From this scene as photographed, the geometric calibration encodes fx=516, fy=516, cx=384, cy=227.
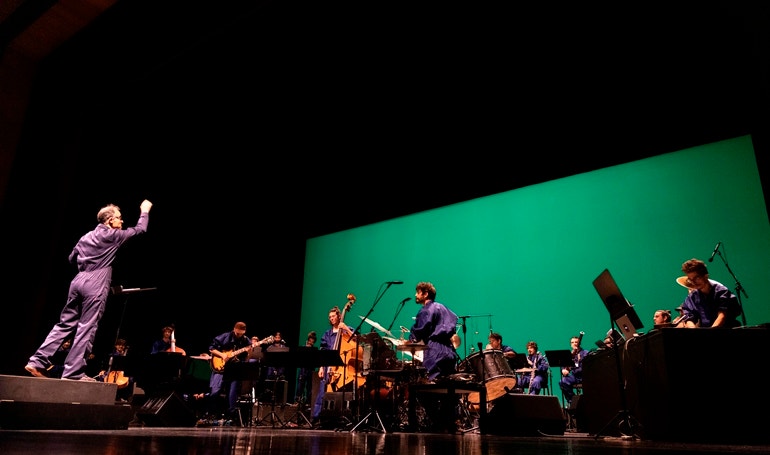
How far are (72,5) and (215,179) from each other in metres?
4.86

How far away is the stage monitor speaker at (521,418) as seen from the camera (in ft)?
17.2

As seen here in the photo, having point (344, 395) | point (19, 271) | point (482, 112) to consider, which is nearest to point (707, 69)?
point (482, 112)

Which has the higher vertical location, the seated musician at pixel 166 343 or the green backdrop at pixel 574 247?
the green backdrop at pixel 574 247

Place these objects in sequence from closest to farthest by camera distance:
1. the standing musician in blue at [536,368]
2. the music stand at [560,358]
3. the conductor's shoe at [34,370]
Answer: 1. the conductor's shoe at [34,370]
2. the music stand at [560,358]
3. the standing musician in blue at [536,368]

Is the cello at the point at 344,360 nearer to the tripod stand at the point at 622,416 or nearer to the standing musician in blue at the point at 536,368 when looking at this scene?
the standing musician in blue at the point at 536,368

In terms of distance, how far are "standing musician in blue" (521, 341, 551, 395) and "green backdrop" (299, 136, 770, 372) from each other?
250 mm

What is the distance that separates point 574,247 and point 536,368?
6.79 ft

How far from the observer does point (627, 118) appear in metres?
7.45

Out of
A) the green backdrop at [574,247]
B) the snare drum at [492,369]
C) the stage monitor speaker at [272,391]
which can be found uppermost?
→ the green backdrop at [574,247]

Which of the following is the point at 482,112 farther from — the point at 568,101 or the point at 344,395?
the point at 344,395

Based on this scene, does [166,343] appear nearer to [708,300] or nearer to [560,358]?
[560,358]

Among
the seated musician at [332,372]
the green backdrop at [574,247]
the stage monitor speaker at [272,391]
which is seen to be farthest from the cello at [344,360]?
the green backdrop at [574,247]

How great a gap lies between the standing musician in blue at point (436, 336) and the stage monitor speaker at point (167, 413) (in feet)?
8.46

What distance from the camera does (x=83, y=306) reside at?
4172mm
